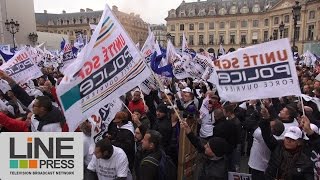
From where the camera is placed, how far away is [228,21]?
83.9 m

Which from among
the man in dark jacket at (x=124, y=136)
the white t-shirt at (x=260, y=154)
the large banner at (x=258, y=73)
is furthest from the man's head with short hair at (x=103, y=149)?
the white t-shirt at (x=260, y=154)

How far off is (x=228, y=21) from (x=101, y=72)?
8356cm

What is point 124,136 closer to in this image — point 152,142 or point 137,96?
point 152,142

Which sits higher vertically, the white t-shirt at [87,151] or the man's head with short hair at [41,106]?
the man's head with short hair at [41,106]

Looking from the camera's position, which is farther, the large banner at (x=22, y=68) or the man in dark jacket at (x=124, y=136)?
the large banner at (x=22, y=68)

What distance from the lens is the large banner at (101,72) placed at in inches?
143

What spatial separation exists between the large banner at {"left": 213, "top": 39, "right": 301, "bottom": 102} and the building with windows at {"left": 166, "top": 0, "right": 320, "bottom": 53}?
73668 millimetres

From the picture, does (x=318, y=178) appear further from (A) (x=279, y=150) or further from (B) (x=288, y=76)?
(B) (x=288, y=76)

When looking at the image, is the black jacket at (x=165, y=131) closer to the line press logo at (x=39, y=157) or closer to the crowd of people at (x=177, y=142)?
the crowd of people at (x=177, y=142)

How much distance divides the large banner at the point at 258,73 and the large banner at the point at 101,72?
1122 millimetres

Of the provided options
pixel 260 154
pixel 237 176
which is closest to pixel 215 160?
pixel 237 176

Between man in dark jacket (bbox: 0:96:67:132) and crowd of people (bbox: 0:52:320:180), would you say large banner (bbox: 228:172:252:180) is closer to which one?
crowd of people (bbox: 0:52:320:180)

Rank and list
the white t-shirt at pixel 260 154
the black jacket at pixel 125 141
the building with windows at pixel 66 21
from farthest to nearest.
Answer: the building with windows at pixel 66 21, the black jacket at pixel 125 141, the white t-shirt at pixel 260 154

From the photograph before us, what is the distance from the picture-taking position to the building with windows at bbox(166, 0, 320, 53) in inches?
3034
